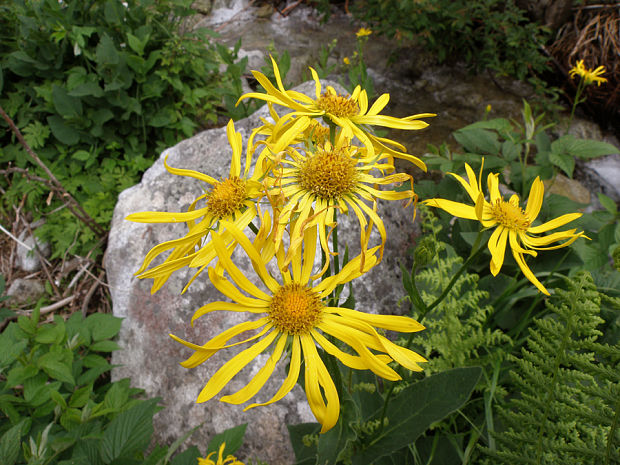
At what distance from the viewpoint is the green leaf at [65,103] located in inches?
110

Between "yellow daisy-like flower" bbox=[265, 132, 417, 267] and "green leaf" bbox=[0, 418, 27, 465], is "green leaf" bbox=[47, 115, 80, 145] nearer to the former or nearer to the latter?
"green leaf" bbox=[0, 418, 27, 465]

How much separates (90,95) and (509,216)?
9.29ft

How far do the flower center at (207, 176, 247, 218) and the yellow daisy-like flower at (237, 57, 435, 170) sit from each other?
0.23m

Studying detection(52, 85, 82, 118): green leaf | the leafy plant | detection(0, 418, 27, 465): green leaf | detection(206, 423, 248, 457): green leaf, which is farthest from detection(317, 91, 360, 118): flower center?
detection(52, 85, 82, 118): green leaf

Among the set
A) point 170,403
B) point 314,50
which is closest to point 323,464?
point 170,403

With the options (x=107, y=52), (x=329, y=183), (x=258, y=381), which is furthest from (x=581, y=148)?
(x=107, y=52)

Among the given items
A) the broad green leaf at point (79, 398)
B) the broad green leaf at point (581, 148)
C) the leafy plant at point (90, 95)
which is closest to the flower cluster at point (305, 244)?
the broad green leaf at point (79, 398)

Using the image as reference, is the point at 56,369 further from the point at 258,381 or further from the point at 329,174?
the point at 329,174

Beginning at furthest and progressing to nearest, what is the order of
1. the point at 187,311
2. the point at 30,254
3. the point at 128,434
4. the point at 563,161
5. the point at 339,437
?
the point at 30,254, the point at 563,161, the point at 187,311, the point at 128,434, the point at 339,437

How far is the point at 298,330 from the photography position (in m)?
0.99

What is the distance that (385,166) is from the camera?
1104 mm

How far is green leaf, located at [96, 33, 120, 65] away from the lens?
2.73 meters

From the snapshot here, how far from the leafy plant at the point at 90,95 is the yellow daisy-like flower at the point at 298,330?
82.4 inches

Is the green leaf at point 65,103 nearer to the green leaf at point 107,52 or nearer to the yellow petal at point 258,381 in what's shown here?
the green leaf at point 107,52
